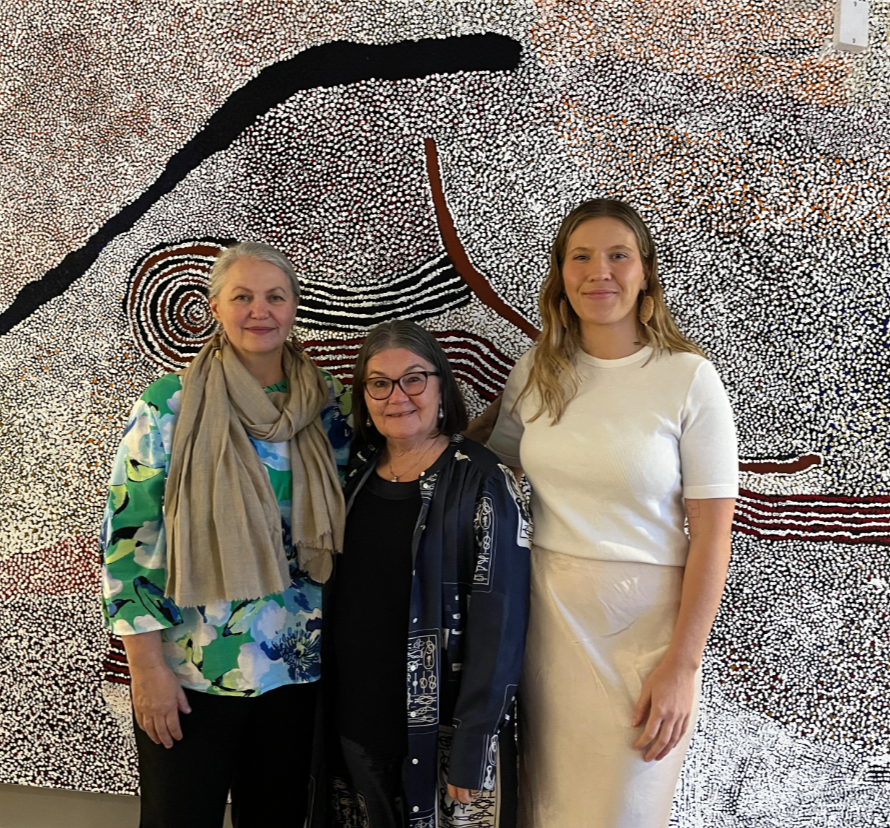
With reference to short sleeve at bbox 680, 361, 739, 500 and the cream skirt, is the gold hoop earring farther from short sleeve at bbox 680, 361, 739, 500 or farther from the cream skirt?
the cream skirt

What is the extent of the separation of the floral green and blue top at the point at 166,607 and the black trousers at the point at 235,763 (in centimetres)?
6

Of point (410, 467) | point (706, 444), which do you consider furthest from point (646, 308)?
point (410, 467)

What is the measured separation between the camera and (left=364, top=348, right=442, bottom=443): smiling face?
1.39m

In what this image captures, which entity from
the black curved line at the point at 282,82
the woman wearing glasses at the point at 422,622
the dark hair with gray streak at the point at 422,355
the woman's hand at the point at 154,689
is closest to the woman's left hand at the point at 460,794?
the woman wearing glasses at the point at 422,622

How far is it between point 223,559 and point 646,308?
39.6 inches

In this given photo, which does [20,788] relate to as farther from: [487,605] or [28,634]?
[487,605]

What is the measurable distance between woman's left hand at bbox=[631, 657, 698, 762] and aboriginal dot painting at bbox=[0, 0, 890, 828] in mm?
584

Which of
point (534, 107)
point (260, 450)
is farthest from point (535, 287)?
point (260, 450)

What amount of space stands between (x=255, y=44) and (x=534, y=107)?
2.64 feet

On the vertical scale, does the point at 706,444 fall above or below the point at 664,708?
above

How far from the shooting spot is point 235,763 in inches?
58.1

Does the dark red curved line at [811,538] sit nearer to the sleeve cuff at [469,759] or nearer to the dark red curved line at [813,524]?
the dark red curved line at [813,524]

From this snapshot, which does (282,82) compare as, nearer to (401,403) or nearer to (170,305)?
(170,305)

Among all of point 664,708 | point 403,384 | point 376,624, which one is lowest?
point 664,708
